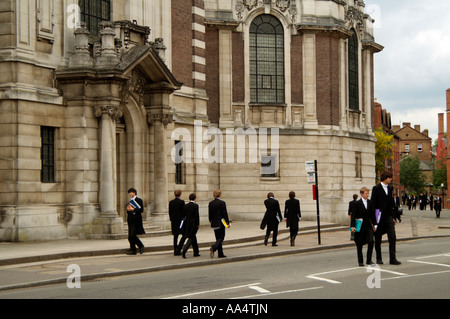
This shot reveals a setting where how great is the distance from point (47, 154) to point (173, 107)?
23.7ft

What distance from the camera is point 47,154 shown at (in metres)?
24.2

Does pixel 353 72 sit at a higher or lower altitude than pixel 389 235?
higher

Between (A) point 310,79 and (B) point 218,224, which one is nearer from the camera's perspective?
(B) point 218,224

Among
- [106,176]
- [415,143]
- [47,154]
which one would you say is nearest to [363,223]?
[106,176]

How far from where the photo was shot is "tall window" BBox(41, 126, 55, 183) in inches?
942

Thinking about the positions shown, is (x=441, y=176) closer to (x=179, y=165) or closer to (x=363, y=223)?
(x=179, y=165)

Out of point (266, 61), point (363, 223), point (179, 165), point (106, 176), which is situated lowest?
point (363, 223)

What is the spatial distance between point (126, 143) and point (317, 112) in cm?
1300

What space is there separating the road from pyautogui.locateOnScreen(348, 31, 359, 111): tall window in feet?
76.0

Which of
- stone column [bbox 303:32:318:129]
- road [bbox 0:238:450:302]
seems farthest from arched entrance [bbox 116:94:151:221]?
stone column [bbox 303:32:318:129]

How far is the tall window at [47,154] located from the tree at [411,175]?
4073 inches
